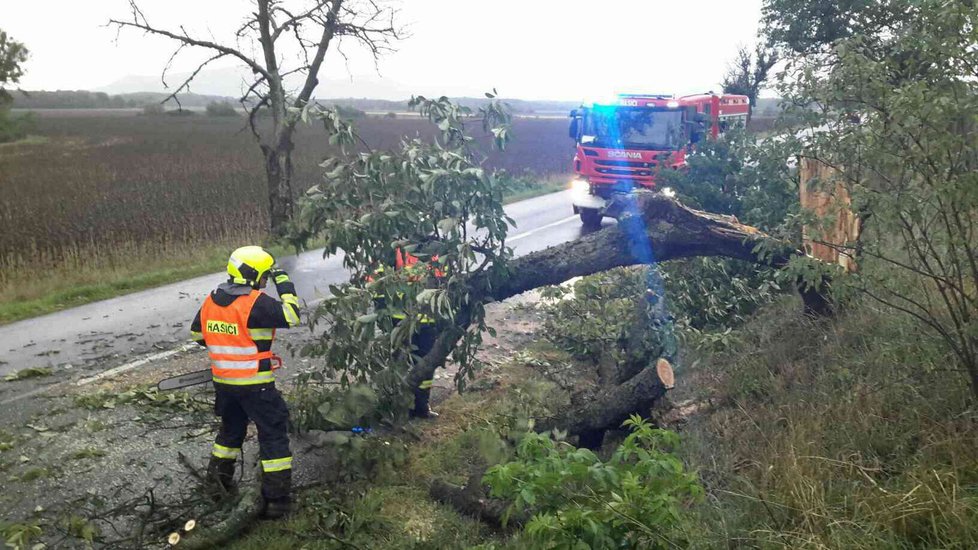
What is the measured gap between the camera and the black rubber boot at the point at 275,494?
179 inches

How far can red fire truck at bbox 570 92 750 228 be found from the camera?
15.9m

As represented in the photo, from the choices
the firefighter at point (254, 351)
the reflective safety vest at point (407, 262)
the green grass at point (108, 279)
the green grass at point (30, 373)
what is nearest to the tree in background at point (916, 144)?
the reflective safety vest at point (407, 262)

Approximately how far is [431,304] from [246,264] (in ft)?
4.05

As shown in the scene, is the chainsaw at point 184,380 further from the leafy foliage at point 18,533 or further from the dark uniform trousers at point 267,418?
the leafy foliage at point 18,533

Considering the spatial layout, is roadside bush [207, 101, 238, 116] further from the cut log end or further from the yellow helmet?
the cut log end

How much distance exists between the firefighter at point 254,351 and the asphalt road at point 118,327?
7.88ft

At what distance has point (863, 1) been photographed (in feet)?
62.1

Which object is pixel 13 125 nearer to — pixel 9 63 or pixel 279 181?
pixel 9 63

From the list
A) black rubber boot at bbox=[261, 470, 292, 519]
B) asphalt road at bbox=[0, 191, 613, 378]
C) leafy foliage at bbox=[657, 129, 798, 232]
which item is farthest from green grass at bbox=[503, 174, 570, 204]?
black rubber boot at bbox=[261, 470, 292, 519]

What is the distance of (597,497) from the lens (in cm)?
341

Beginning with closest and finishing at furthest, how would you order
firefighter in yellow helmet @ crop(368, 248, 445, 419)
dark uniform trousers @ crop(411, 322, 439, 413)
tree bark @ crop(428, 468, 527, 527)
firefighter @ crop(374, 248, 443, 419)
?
tree bark @ crop(428, 468, 527, 527), firefighter in yellow helmet @ crop(368, 248, 445, 419), firefighter @ crop(374, 248, 443, 419), dark uniform trousers @ crop(411, 322, 439, 413)

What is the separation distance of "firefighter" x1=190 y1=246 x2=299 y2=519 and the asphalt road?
7.88ft

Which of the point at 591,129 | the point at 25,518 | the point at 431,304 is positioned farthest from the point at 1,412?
the point at 591,129

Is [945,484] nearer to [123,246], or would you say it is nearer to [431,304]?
[431,304]
